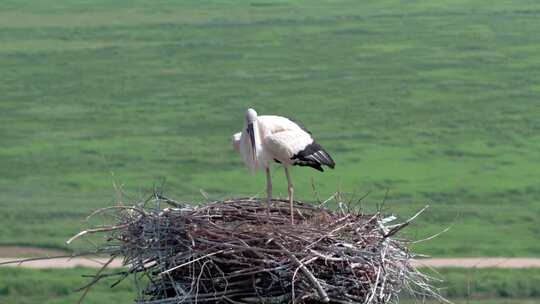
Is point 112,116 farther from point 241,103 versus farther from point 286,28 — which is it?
point 286,28

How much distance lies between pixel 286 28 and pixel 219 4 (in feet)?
33.5

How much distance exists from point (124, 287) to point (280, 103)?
18354 millimetres

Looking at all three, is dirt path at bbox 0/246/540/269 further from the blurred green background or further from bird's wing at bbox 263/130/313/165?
bird's wing at bbox 263/130/313/165

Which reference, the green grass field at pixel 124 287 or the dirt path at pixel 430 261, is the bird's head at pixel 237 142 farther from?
the dirt path at pixel 430 261

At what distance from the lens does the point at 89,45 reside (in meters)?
51.5

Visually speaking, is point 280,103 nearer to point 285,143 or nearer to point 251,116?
point 285,143

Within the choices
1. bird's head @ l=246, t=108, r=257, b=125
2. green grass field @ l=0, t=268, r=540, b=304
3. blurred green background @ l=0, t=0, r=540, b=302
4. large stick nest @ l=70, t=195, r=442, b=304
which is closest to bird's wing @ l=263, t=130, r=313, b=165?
bird's head @ l=246, t=108, r=257, b=125

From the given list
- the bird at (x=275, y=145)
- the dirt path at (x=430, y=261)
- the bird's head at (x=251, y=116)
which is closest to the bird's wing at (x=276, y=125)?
the bird at (x=275, y=145)

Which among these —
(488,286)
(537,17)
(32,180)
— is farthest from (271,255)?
(537,17)

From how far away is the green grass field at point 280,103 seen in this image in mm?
26734

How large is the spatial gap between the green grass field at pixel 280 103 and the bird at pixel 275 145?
15.8 ft

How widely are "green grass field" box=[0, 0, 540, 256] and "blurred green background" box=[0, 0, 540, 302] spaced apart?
0.25 ft

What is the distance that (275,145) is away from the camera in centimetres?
898

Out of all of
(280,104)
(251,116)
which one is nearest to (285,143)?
(251,116)
